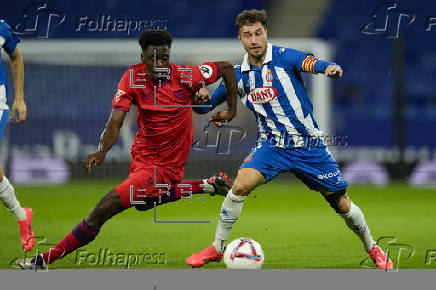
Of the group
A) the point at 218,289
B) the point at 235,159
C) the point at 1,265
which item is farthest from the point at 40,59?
the point at 218,289

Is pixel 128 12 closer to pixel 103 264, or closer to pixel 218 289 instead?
pixel 103 264

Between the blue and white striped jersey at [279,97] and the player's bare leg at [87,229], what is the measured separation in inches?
48.8

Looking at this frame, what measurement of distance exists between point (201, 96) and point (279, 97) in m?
0.58

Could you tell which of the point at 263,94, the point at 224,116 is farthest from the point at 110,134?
the point at 263,94

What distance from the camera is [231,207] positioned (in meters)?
5.49

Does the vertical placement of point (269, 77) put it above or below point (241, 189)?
above

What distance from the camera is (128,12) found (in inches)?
756

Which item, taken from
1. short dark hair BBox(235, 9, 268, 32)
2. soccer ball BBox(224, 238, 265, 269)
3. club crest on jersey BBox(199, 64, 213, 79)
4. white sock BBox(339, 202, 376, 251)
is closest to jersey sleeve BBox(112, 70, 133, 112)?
club crest on jersey BBox(199, 64, 213, 79)

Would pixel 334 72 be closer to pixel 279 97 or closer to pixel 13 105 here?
pixel 279 97

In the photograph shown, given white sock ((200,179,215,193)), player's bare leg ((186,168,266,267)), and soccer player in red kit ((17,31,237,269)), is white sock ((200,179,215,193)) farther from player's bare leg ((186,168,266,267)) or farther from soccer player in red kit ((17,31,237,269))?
player's bare leg ((186,168,266,267))

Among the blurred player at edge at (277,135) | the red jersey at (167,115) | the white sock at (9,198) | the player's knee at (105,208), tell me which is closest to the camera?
the player's knee at (105,208)

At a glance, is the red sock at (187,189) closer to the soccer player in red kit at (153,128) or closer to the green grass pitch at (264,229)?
the soccer player in red kit at (153,128)

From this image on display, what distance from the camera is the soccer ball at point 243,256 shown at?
523cm

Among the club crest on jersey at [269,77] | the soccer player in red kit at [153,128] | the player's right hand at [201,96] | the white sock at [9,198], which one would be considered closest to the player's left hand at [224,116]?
the soccer player in red kit at [153,128]
